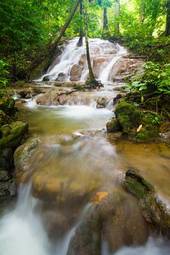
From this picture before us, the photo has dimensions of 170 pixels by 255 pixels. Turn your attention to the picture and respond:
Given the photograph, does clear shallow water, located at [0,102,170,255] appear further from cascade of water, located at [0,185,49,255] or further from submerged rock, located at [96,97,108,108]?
submerged rock, located at [96,97,108,108]

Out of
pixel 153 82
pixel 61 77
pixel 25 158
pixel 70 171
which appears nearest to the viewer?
pixel 70 171

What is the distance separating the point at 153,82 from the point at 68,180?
307 centimetres

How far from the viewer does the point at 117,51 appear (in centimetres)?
1439

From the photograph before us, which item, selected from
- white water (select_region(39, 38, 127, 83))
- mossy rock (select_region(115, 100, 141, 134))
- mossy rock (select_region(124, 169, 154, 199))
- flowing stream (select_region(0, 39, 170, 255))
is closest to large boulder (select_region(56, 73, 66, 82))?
white water (select_region(39, 38, 127, 83))

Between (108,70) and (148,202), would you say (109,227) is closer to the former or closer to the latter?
(148,202)

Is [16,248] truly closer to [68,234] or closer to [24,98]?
[68,234]

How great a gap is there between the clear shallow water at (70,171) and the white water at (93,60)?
693 centimetres

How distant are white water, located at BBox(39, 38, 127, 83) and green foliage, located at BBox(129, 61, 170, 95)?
5486mm

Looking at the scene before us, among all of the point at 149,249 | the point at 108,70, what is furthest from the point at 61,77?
the point at 149,249

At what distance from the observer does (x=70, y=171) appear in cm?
382

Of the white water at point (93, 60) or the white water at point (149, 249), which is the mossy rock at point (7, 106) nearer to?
the white water at point (149, 249)

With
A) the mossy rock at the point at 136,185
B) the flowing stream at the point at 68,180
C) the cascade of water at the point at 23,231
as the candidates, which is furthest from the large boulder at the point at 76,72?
the mossy rock at the point at 136,185

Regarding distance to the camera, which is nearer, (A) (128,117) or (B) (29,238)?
(B) (29,238)

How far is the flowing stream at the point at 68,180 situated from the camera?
10.3ft
